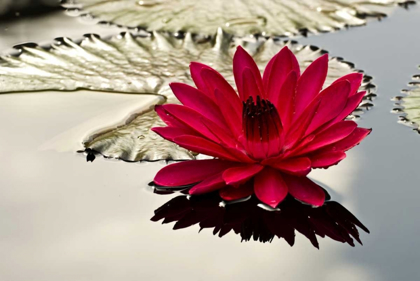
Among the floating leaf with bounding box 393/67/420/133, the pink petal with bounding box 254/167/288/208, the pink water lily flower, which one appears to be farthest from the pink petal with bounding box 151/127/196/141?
the floating leaf with bounding box 393/67/420/133

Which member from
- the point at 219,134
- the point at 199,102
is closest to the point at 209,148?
the point at 219,134

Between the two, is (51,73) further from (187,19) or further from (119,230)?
(119,230)

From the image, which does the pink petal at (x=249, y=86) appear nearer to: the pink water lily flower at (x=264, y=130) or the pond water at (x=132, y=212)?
the pink water lily flower at (x=264, y=130)

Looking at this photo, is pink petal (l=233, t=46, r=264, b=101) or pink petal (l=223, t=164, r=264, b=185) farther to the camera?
pink petal (l=233, t=46, r=264, b=101)

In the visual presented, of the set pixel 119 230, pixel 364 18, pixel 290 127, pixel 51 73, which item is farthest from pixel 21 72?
pixel 364 18

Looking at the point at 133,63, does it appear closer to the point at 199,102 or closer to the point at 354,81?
the point at 199,102

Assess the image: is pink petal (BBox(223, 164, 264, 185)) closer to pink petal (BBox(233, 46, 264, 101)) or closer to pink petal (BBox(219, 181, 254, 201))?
pink petal (BBox(219, 181, 254, 201))
